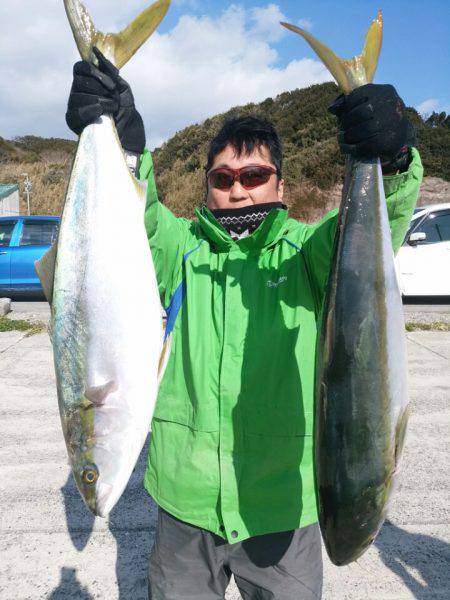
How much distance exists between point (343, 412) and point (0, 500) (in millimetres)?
2657

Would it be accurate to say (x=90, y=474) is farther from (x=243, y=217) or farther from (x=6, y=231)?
(x=6, y=231)

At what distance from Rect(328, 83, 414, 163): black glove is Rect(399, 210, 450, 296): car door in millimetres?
8528

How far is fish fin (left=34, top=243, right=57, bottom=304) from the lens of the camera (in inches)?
67.9

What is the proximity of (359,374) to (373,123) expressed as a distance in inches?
29.3

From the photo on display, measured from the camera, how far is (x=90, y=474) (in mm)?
1550

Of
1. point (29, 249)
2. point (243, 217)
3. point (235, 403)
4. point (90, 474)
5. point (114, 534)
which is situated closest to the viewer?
point (90, 474)

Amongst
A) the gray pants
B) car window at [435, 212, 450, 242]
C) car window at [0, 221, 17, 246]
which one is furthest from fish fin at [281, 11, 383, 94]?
car window at [0, 221, 17, 246]

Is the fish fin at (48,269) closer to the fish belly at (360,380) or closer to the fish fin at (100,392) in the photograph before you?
the fish fin at (100,392)

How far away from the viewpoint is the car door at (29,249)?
1043cm

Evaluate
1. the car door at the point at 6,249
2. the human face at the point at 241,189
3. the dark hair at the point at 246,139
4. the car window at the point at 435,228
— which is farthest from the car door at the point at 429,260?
the human face at the point at 241,189

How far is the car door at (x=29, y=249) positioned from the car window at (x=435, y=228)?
290 inches

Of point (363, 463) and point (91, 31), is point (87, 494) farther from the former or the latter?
point (91, 31)

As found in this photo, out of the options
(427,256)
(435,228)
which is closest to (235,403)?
(427,256)

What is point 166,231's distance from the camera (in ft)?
6.44
